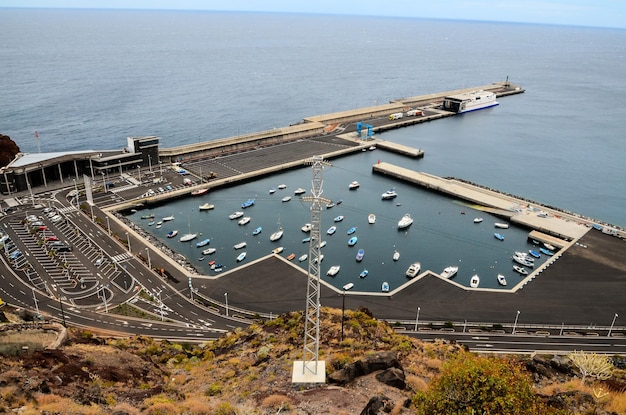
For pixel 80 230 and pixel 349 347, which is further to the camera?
pixel 80 230

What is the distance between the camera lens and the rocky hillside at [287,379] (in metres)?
24.8

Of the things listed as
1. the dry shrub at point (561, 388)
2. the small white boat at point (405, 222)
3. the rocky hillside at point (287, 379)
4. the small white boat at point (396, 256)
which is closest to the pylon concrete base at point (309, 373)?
the rocky hillside at point (287, 379)

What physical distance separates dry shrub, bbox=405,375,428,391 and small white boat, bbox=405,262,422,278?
40130mm

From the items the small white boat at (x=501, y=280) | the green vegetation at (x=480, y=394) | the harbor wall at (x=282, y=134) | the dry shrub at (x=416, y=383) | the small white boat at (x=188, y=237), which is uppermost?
the green vegetation at (x=480, y=394)

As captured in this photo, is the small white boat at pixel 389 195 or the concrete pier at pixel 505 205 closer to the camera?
the concrete pier at pixel 505 205

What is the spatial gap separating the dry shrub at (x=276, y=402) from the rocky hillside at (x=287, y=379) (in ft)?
0.48

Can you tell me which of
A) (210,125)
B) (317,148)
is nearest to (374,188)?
(317,148)

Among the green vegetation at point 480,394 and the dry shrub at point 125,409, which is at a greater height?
the green vegetation at point 480,394

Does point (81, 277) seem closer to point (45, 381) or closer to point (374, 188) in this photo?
point (45, 381)

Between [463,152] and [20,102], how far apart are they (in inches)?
7566

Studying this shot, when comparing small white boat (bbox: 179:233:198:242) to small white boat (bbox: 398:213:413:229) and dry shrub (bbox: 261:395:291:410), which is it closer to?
small white boat (bbox: 398:213:413:229)

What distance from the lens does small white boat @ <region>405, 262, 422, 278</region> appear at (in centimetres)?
7950

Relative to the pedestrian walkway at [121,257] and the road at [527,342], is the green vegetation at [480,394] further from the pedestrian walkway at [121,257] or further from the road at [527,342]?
the pedestrian walkway at [121,257]

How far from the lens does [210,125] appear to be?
583ft
